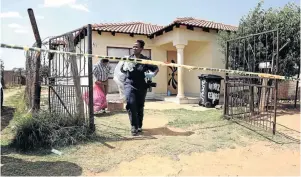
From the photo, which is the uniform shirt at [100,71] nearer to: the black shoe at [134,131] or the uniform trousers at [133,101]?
the uniform trousers at [133,101]

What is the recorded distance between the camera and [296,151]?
15.0 ft

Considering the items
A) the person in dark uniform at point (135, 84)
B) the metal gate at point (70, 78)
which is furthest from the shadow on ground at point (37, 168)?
the person in dark uniform at point (135, 84)

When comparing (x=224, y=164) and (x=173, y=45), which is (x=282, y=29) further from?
(x=224, y=164)

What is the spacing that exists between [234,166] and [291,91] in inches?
402

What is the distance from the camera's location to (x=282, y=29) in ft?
27.0

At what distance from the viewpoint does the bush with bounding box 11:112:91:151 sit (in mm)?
4230

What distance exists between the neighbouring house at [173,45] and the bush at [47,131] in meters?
6.89

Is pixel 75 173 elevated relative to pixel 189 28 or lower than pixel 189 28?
lower

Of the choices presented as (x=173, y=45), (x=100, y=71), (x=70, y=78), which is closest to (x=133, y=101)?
(x=70, y=78)

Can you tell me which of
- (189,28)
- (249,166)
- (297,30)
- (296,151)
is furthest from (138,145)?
(189,28)

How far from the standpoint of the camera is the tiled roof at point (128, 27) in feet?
40.1

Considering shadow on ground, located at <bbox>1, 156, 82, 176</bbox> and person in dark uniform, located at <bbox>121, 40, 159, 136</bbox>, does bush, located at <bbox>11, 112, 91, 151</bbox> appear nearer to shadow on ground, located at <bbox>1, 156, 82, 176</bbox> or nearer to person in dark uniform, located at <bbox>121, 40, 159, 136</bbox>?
shadow on ground, located at <bbox>1, 156, 82, 176</bbox>

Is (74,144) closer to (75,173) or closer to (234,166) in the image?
(75,173)

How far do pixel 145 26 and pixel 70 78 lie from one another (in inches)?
382
